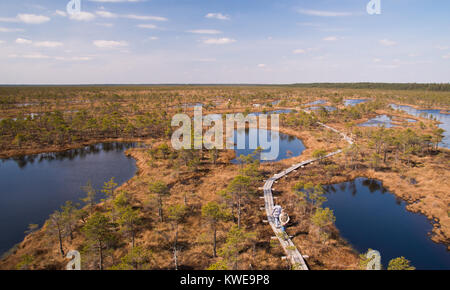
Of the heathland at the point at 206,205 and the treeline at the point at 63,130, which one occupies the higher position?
the treeline at the point at 63,130

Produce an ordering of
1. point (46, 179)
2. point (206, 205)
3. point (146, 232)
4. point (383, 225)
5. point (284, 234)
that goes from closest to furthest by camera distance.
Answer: point (284, 234), point (206, 205), point (146, 232), point (383, 225), point (46, 179)

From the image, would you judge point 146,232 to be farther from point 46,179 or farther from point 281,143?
point 281,143

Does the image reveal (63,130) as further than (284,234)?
Yes

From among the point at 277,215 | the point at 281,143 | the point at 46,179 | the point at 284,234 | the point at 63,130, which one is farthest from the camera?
the point at 281,143

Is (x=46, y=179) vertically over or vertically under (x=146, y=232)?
over

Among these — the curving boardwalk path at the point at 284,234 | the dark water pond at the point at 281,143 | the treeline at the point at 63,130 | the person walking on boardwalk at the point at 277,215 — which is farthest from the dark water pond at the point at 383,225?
the treeline at the point at 63,130

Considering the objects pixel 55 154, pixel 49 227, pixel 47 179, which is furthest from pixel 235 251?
pixel 55 154

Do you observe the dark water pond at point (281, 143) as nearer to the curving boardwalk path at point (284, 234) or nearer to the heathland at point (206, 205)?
the heathland at point (206, 205)

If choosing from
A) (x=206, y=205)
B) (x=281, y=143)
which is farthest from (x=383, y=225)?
(x=281, y=143)
